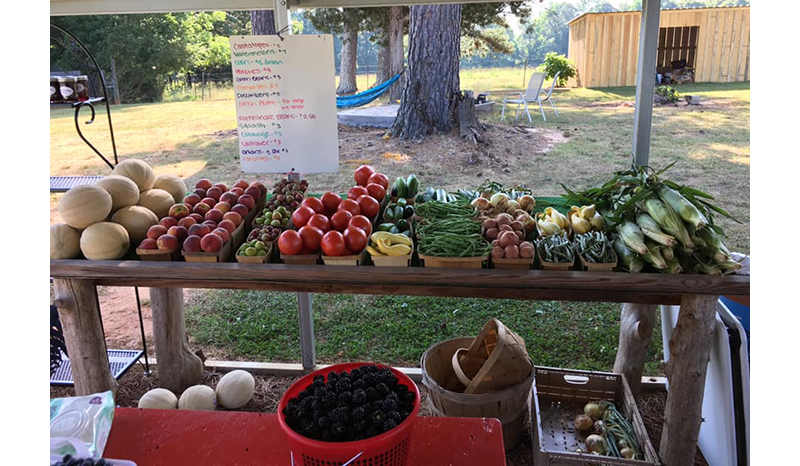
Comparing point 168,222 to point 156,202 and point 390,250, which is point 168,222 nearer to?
point 156,202

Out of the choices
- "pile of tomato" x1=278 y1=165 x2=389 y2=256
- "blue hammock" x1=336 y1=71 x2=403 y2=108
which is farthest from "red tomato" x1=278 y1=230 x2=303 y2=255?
"blue hammock" x1=336 y1=71 x2=403 y2=108

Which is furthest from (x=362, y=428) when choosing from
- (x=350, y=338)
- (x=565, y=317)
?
(x=565, y=317)

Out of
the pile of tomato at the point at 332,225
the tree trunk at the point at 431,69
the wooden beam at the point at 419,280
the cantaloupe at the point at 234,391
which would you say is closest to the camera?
the wooden beam at the point at 419,280

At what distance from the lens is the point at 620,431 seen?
9.12 feet

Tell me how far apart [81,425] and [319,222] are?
1.35m

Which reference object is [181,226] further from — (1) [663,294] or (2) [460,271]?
(1) [663,294]

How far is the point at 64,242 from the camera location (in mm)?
2719

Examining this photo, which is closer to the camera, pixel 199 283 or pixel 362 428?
pixel 362 428

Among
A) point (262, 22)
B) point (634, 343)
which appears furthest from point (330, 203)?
point (262, 22)

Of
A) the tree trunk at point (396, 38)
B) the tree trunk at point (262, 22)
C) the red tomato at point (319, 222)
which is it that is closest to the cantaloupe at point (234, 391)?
the red tomato at point (319, 222)

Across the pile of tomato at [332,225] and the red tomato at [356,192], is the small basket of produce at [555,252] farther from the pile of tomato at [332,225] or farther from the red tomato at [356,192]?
the red tomato at [356,192]

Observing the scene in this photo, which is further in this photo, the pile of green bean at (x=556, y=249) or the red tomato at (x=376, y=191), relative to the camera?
the red tomato at (x=376, y=191)

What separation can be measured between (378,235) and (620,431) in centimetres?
155

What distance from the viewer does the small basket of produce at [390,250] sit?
2.58m
